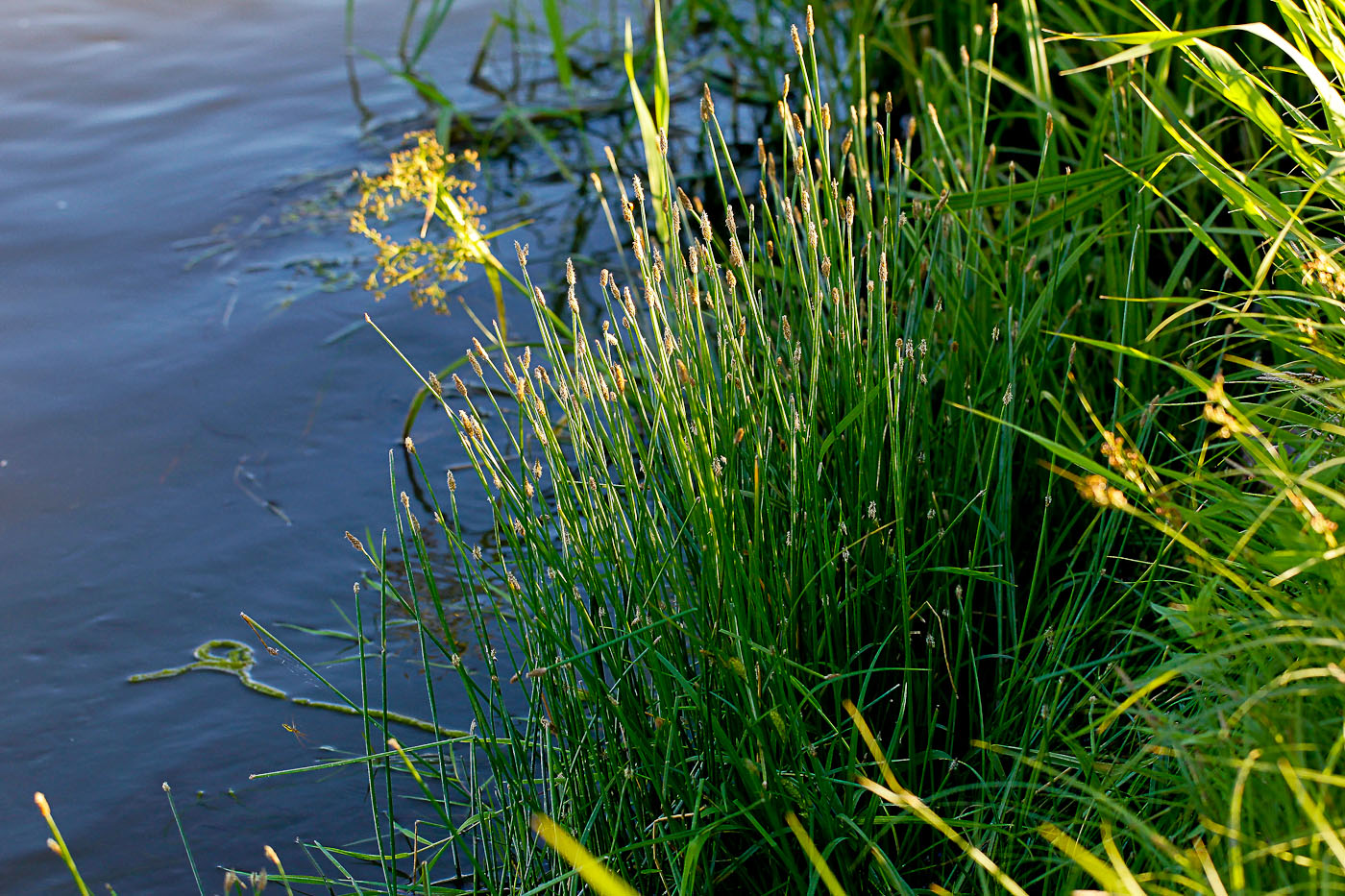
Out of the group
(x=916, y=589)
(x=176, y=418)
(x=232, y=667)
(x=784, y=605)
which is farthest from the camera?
(x=176, y=418)

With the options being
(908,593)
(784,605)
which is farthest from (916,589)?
(784,605)

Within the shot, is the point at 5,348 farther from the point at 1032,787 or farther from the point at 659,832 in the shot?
the point at 1032,787

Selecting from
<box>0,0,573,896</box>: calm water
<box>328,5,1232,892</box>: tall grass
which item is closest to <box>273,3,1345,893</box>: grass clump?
<box>328,5,1232,892</box>: tall grass

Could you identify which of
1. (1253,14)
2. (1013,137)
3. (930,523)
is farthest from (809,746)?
(1013,137)

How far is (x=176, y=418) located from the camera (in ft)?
9.35

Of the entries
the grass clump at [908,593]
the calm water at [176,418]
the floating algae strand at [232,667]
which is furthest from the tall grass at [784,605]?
the calm water at [176,418]

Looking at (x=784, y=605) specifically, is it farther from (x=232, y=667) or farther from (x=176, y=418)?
(x=176, y=418)

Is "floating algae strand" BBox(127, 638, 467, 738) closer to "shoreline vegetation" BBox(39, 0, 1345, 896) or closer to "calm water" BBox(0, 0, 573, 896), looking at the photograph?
"calm water" BBox(0, 0, 573, 896)

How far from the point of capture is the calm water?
1.97 meters

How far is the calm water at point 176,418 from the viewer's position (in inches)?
77.5

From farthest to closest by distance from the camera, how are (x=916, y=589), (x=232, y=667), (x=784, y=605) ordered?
→ (x=232, y=667) < (x=916, y=589) < (x=784, y=605)

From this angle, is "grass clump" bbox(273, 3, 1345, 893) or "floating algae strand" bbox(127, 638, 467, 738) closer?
"grass clump" bbox(273, 3, 1345, 893)

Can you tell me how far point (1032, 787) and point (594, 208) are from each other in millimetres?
2736

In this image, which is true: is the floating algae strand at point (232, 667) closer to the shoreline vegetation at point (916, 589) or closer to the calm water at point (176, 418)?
the calm water at point (176, 418)
